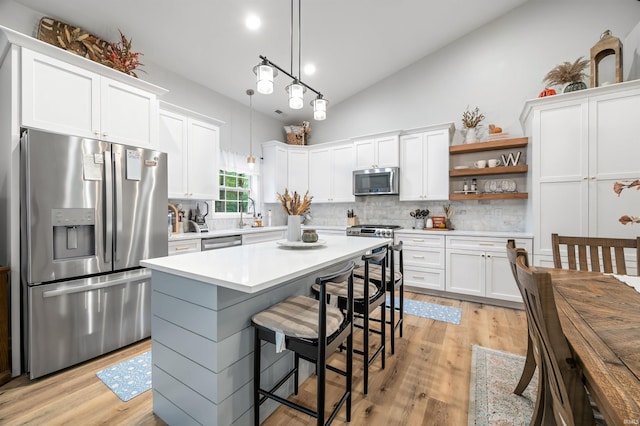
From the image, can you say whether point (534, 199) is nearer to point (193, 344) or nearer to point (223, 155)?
point (193, 344)

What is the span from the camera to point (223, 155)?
4379 millimetres

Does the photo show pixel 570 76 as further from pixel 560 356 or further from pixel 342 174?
pixel 560 356

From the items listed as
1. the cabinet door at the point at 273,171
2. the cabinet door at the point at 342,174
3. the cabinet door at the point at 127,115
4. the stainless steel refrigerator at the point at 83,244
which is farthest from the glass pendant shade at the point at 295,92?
the cabinet door at the point at 273,171

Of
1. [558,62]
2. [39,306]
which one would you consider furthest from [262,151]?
[558,62]

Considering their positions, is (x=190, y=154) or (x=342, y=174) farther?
(x=342, y=174)

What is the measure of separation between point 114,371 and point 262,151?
390 cm

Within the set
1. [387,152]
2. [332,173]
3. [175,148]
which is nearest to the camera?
[175,148]

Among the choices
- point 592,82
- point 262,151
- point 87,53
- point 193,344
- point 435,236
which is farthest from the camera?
point 262,151

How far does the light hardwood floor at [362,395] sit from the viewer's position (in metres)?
1.59

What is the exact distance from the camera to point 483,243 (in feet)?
11.4

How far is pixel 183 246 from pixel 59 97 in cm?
168

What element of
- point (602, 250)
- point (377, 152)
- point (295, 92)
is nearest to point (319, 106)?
point (295, 92)

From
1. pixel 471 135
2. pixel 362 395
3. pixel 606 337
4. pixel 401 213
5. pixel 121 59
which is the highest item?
pixel 121 59

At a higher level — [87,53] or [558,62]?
[558,62]
